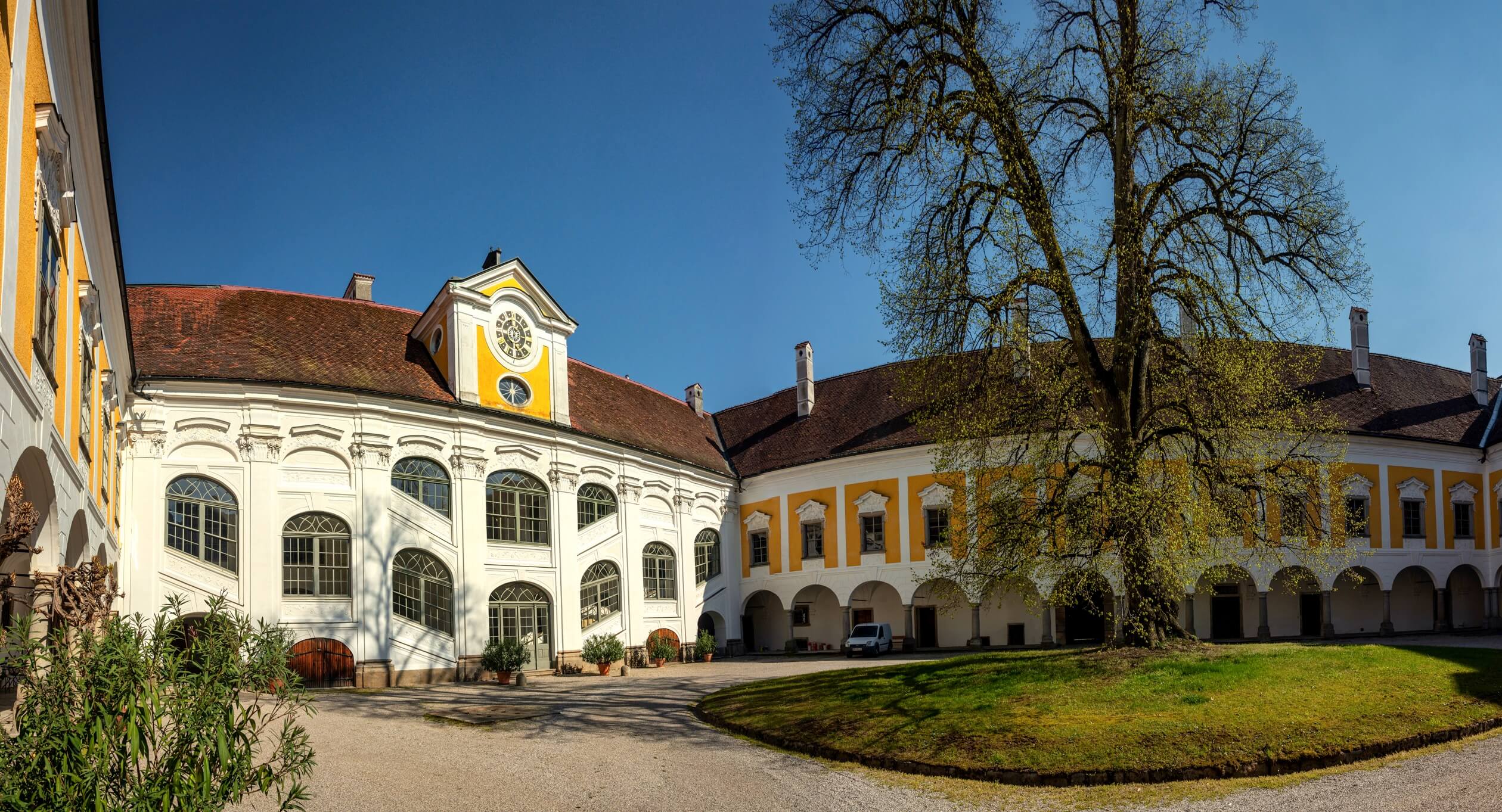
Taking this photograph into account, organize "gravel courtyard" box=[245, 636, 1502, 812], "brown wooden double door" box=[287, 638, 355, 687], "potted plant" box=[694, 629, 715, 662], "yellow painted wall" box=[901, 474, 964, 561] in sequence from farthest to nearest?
1. "yellow painted wall" box=[901, 474, 964, 561]
2. "potted plant" box=[694, 629, 715, 662]
3. "brown wooden double door" box=[287, 638, 355, 687]
4. "gravel courtyard" box=[245, 636, 1502, 812]

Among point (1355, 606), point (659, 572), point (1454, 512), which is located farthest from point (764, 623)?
point (1454, 512)

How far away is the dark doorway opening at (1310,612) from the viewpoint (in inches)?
1528

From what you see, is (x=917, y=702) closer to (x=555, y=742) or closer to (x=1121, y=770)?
(x=1121, y=770)

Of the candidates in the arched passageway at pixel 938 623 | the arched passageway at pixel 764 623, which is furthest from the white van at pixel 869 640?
the arched passageway at pixel 764 623

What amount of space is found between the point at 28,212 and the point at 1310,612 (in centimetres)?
4078

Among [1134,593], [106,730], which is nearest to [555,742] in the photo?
[1134,593]

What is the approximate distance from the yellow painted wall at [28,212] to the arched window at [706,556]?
98.2 ft

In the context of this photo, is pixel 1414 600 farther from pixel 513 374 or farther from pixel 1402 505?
pixel 513 374

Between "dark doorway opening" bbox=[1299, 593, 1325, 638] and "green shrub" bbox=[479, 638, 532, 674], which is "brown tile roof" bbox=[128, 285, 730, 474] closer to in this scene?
"green shrub" bbox=[479, 638, 532, 674]

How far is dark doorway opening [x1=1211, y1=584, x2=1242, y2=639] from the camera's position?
38750 millimetres

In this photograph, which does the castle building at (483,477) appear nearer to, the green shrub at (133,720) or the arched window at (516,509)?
the arched window at (516,509)

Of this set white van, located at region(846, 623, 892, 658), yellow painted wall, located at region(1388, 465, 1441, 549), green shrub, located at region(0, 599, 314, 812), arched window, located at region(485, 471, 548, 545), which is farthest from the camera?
yellow painted wall, located at region(1388, 465, 1441, 549)

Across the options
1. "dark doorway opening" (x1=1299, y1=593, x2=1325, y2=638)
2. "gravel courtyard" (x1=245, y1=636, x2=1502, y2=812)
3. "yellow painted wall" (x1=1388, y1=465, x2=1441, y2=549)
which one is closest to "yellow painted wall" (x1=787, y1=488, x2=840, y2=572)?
"dark doorway opening" (x1=1299, y1=593, x2=1325, y2=638)

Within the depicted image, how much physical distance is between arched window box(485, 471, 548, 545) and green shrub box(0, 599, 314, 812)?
23.7 m
